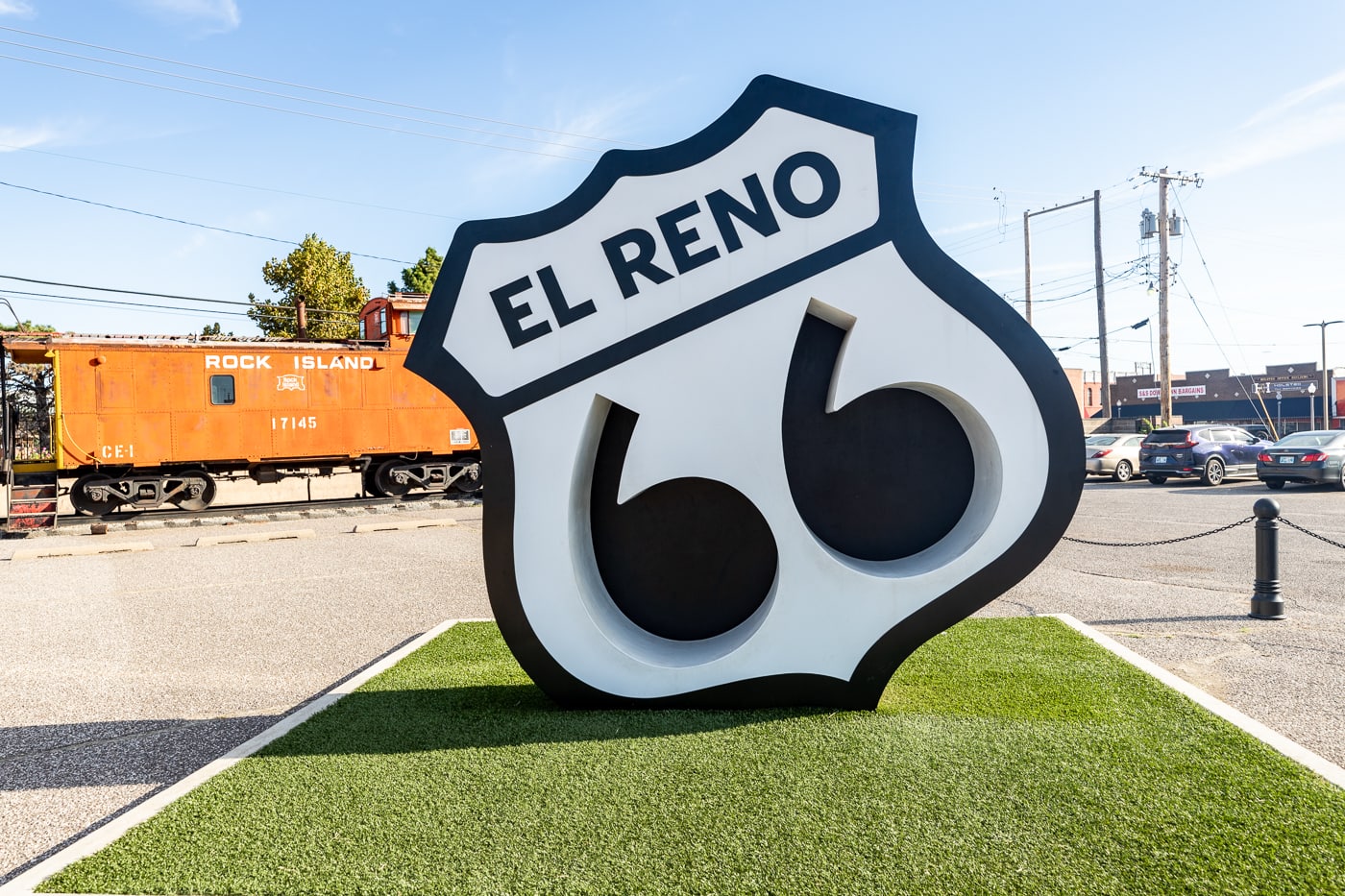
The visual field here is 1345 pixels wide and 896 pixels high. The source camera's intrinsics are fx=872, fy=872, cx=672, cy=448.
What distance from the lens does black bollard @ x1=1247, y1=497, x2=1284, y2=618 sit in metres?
7.85

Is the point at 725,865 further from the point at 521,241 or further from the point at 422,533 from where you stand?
the point at 422,533

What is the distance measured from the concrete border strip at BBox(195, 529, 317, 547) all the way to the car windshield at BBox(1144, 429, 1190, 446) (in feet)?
67.9

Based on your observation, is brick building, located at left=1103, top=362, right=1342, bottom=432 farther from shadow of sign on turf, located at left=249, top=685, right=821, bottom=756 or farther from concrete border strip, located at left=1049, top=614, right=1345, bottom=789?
shadow of sign on turf, located at left=249, top=685, right=821, bottom=756

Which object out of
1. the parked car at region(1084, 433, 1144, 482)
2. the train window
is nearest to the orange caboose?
the train window

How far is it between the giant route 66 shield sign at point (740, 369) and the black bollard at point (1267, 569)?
4.34m

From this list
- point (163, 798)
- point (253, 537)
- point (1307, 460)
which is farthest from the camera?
point (1307, 460)

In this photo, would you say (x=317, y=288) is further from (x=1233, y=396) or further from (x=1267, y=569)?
(x=1233, y=396)

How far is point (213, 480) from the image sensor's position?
17.5 m

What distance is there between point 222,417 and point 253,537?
4.11 meters

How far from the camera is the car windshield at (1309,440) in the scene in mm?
19891

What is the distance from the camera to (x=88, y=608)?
364 inches

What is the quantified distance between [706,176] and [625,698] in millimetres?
3061

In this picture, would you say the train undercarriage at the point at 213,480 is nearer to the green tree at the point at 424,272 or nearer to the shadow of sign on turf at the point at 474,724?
the shadow of sign on turf at the point at 474,724

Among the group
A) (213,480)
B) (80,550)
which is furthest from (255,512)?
(80,550)
